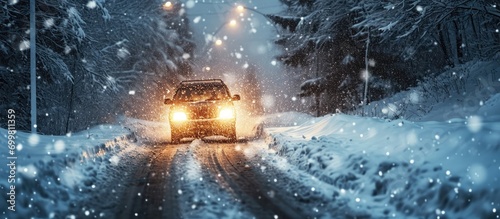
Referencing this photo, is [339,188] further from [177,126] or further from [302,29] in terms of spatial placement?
[302,29]

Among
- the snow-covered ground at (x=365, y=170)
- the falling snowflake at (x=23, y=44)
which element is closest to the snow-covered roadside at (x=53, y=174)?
the snow-covered ground at (x=365, y=170)

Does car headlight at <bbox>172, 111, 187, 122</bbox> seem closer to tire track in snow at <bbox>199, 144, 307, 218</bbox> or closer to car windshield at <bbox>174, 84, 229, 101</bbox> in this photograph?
car windshield at <bbox>174, 84, 229, 101</bbox>

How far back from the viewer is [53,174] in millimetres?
7273

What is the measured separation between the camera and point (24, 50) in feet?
49.3

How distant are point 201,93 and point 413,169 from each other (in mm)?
9981

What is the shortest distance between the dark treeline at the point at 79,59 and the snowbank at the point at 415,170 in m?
10.2

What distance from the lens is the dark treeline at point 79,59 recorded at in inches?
591

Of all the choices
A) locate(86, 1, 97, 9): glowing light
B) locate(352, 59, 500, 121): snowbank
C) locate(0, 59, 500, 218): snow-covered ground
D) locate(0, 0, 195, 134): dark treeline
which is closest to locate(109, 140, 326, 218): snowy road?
locate(0, 59, 500, 218): snow-covered ground

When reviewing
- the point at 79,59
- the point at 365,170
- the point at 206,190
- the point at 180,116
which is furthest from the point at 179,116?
the point at 365,170

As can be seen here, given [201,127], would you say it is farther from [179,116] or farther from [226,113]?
[226,113]

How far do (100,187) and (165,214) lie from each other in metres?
2.17

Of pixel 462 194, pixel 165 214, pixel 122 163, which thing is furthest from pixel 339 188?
pixel 122 163

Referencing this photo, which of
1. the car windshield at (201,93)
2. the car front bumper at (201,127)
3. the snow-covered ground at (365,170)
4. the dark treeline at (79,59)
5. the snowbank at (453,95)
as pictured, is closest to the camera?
the snow-covered ground at (365,170)

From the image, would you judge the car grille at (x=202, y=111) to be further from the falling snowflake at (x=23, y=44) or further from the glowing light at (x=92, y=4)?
the glowing light at (x=92, y=4)
